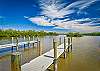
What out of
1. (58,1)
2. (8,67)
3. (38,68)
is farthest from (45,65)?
(58,1)

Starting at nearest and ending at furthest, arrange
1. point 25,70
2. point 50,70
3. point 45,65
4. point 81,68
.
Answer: point 25,70 → point 45,65 → point 50,70 → point 81,68

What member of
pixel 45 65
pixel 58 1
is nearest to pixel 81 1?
pixel 58 1

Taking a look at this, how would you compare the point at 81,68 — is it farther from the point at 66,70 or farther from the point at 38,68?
the point at 38,68

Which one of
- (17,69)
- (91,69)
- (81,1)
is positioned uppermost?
(81,1)

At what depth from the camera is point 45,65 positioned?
5547 mm

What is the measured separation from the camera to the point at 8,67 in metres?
6.91

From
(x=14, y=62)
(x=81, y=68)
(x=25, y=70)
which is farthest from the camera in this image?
(x=81, y=68)

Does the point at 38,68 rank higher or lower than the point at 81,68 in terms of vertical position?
higher

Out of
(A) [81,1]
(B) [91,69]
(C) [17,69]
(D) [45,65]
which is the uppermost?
(A) [81,1]

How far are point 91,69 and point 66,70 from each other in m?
1.08

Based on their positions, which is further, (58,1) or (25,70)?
(58,1)

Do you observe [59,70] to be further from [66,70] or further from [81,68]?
[81,68]

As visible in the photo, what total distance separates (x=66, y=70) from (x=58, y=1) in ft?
72.8

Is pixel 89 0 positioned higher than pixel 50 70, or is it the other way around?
pixel 89 0
